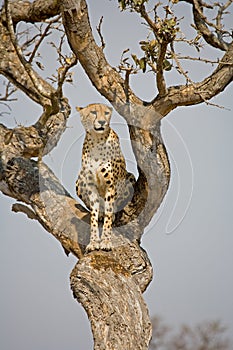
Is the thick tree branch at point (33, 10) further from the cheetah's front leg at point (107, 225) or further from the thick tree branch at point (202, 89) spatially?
the cheetah's front leg at point (107, 225)

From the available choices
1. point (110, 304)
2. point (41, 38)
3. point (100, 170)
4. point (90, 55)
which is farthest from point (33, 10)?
point (110, 304)

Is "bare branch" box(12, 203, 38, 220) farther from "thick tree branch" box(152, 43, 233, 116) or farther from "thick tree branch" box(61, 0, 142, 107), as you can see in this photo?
"thick tree branch" box(152, 43, 233, 116)

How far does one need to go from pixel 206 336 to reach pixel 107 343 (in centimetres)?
256

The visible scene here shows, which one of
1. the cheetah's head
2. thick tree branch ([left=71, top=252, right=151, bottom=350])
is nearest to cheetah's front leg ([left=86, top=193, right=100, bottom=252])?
thick tree branch ([left=71, top=252, right=151, bottom=350])

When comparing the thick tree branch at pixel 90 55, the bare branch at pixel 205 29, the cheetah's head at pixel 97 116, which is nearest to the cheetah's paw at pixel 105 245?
the cheetah's head at pixel 97 116

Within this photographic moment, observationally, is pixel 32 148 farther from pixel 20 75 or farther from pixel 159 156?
pixel 159 156

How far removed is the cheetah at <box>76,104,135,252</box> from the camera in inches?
185

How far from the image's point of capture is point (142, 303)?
4.61 metres

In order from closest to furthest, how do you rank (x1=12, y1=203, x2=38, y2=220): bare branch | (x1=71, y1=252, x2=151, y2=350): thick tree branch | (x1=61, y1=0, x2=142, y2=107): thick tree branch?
(x1=71, y1=252, x2=151, y2=350): thick tree branch < (x1=61, y1=0, x2=142, y2=107): thick tree branch < (x1=12, y1=203, x2=38, y2=220): bare branch

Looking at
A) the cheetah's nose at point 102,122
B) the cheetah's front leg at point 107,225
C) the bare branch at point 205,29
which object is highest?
the bare branch at point 205,29

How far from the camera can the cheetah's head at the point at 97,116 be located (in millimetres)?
4660

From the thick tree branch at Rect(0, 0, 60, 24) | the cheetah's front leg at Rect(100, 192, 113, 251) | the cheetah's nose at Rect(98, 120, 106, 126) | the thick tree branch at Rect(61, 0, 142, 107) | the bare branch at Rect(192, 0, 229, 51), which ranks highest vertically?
the thick tree branch at Rect(0, 0, 60, 24)

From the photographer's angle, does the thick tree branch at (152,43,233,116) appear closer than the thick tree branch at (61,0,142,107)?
No

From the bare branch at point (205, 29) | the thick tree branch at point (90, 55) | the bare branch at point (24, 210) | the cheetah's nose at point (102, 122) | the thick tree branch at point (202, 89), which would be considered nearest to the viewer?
the thick tree branch at point (90, 55)
